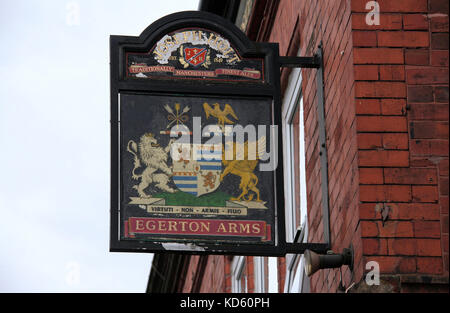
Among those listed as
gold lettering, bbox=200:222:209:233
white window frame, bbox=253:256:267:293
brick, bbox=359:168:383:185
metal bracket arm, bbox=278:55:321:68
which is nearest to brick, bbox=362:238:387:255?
brick, bbox=359:168:383:185

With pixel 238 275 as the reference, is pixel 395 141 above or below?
above

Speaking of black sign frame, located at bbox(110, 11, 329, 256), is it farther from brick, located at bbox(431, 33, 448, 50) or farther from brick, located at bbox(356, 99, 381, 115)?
brick, located at bbox(431, 33, 448, 50)

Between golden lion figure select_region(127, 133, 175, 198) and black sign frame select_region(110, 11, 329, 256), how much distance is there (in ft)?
0.38

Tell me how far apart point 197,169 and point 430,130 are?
1.58 metres

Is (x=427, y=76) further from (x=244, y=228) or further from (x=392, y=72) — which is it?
(x=244, y=228)

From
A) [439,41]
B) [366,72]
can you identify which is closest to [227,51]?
[366,72]

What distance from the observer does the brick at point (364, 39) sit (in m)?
7.77

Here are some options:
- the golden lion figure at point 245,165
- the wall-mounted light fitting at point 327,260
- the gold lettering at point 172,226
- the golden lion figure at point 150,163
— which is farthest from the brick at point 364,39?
the gold lettering at point 172,226

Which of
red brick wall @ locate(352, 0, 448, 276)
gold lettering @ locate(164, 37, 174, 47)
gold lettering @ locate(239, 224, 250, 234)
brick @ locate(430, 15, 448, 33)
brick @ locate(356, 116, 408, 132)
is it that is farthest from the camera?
gold lettering @ locate(164, 37, 174, 47)

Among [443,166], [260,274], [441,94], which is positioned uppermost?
[441,94]

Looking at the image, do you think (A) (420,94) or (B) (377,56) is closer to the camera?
(A) (420,94)

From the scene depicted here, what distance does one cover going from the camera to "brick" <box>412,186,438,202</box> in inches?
285

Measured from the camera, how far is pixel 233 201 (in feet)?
26.4

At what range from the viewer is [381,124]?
24.7 feet
